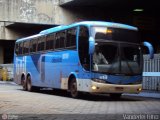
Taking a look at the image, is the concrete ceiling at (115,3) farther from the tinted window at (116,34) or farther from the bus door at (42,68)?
the tinted window at (116,34)

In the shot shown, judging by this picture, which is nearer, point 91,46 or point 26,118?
point 26,118

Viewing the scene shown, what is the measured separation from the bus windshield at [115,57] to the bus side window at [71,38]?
5.81 feet

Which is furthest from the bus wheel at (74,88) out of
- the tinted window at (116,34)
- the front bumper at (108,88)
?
the tinted window at (116,34)

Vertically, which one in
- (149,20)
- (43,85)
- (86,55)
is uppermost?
(149,20)

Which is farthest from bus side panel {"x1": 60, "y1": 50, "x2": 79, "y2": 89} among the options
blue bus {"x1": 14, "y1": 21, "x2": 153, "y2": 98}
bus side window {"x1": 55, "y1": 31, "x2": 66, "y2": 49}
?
bus side window {"x1": 55, "y1": 31, "x2": 66, "y2": 49}

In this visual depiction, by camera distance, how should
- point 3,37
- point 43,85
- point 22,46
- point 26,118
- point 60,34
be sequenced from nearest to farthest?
point 26,118, point 60,34, point 43,85, point 22,46, point 3,37

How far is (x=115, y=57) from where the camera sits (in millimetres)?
20312

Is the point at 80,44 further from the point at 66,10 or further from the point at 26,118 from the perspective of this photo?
the point at 66,10

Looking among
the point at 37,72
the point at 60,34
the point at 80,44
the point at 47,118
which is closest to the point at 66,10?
the point at 37,72

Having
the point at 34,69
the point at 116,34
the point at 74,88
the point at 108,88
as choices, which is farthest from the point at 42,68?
the point at 108,88

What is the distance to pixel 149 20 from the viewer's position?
1577 inches

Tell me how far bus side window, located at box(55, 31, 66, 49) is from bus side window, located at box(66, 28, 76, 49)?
554mm

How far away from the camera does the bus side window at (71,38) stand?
72.0ft

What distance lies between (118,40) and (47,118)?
29.0 ft
